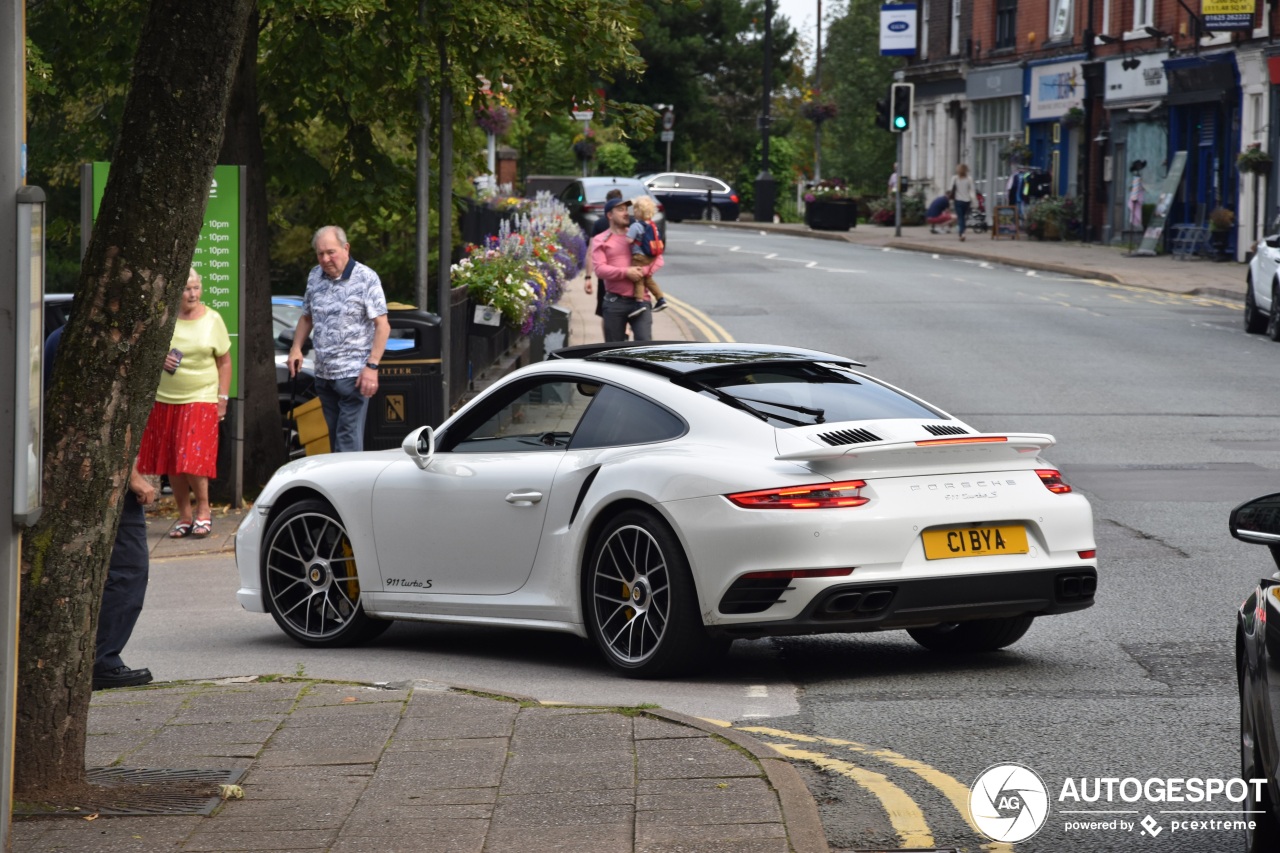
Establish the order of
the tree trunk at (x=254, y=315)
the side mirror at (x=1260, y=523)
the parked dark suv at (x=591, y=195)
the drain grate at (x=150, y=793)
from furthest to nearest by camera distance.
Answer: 1. the parked dark suv at (x=591, y=195)
2. the tree trunk at (x=254, y=315)
3. the drain grate at (x=150, y=793)
4. the side mirror at (x=1260, y=523)

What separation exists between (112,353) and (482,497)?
3067 millimetres

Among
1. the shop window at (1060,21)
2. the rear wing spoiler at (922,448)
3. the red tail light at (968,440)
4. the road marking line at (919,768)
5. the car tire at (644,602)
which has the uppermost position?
the shop window at (1060,21)

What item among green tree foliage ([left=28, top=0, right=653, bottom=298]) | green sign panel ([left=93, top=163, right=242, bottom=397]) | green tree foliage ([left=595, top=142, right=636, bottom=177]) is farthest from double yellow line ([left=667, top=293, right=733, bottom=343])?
green tree foliage ([left=595, top=142, right=636, bottom=177])

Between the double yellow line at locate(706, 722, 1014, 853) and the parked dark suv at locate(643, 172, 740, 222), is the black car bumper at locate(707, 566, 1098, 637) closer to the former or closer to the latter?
the double yellow line at locate(706, 722, 1014, 853)

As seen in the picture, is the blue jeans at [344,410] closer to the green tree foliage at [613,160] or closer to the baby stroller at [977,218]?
the baby stroller at [977,218]

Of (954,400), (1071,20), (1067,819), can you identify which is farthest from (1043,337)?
(1071,20)

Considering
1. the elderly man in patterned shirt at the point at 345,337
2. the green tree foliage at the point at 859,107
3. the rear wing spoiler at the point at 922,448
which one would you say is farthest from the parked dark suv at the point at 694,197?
the rear wing spoiler at the point at 922,448

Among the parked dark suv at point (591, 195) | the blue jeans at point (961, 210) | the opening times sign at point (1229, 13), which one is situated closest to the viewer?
the opening times sign at point (1229, 13)

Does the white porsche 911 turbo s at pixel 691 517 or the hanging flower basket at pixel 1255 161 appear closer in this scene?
the white porsche 911 turbo s at pixel 691 517

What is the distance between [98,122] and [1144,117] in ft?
113

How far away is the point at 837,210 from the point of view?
54.7 m

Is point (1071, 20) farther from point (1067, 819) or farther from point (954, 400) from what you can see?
point (1067, 819)

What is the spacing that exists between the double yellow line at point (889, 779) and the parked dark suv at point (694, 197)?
5471 cm

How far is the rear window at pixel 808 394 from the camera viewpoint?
797 centimetres
